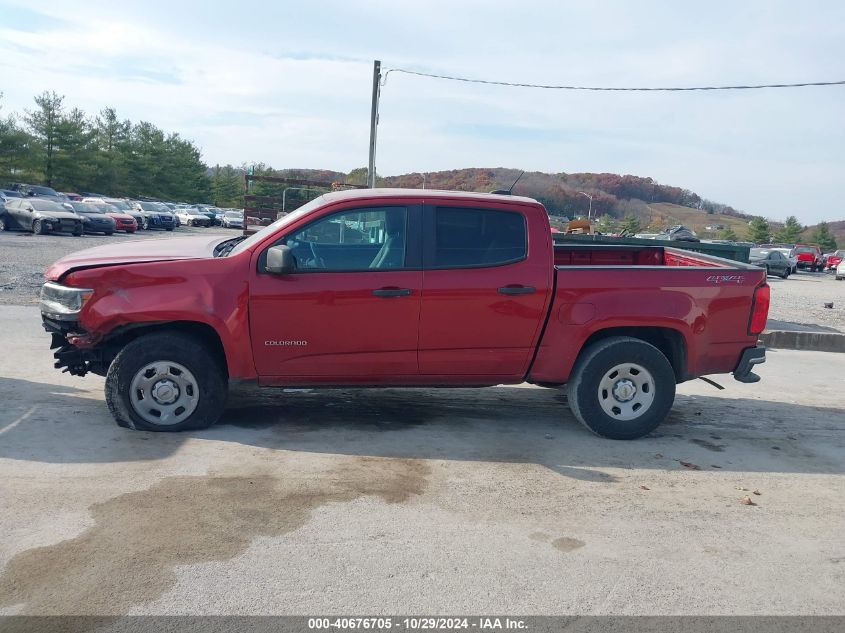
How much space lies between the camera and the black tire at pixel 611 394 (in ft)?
19.5

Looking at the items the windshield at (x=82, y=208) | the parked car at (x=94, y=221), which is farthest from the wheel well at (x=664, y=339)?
the windshield at (x=82, y=208)

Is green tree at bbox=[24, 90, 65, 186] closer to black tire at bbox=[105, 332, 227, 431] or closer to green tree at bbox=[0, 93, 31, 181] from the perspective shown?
green tree at bbox=[0, 93, 31, 181]

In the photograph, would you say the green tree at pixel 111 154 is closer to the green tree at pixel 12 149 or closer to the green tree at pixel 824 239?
the green tree at pixel 12 149

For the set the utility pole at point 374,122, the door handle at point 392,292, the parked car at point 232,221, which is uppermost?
the utility pole at point 374,122

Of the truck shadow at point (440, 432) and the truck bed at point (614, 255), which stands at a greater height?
the truck bed at point (614, 255)

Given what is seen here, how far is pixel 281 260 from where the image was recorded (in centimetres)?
542

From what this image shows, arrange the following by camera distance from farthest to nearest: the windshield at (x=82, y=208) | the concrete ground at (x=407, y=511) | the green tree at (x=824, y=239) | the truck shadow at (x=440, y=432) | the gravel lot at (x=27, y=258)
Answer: the green tree at (x=824, y=239), the windshield at (x=82, y=208), the gravel lot at (x=27, y=258), the truck shadow at (x=440, y=432), the concrete ground at (x=407, y=511)

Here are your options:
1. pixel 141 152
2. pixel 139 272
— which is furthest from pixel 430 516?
pixel 141 152

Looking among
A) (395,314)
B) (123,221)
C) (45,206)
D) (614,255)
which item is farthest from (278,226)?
(123,221)

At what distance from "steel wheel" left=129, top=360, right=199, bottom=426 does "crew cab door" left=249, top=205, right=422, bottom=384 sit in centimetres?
54

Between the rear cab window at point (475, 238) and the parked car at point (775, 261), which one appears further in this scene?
the parked car at point (775, 261)

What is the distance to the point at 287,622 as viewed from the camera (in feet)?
10.6

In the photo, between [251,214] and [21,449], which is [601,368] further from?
[251,214]

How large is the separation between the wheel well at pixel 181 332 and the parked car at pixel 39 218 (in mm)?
A: 25346
